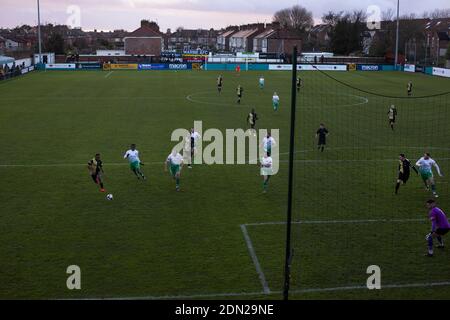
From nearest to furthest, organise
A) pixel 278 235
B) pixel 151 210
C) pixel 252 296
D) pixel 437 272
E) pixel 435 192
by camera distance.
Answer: pixel 252 296, pixel 437 272, pixel 278 235, pixel 151 210, pixel 435 192

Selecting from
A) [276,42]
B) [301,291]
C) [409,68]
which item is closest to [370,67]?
[409,68]

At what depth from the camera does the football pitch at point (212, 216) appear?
40.7 feet

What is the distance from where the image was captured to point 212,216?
56.1ft

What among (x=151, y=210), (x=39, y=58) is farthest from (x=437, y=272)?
(x=39, y=58)

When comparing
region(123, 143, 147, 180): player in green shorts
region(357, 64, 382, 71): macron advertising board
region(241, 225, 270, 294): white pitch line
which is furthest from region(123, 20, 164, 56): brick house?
region(241, 225, 270, 294): white pitch line

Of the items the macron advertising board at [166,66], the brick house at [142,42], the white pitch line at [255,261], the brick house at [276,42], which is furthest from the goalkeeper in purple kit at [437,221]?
the brick house at [142,42]

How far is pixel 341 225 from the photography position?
16.5 m

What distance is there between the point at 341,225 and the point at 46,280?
8773 mm

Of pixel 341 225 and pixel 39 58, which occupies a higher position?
pixel 39 58

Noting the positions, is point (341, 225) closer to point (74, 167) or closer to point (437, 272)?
point (437, 272)

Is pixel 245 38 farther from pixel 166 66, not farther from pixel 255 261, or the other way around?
pixel 255 261

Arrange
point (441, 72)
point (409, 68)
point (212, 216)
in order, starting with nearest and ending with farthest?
point (212, 216)
point (441, 72)
point (409, 68)

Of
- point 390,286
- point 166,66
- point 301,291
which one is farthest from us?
point 166,66

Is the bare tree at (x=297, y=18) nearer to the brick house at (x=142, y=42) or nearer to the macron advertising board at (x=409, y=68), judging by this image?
the brick house at (x=142, y=42)
